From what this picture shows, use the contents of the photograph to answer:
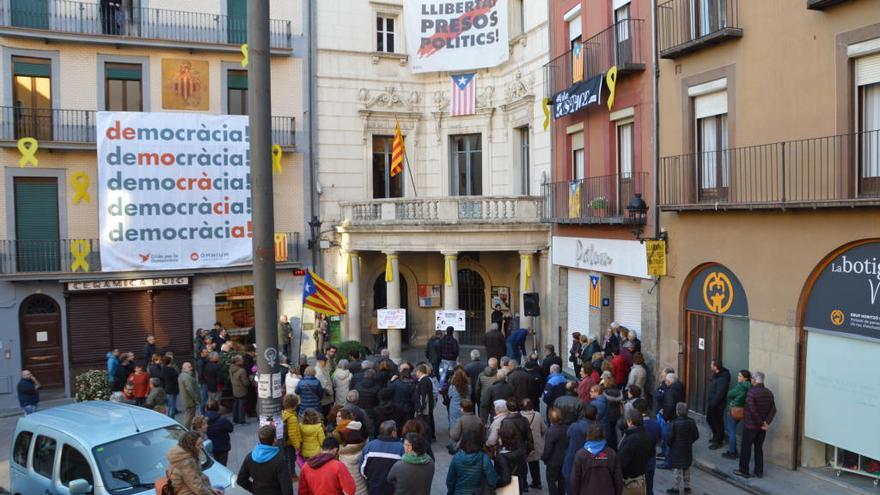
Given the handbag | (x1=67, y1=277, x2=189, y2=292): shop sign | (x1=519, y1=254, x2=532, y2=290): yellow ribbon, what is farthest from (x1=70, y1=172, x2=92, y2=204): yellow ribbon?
the handbag

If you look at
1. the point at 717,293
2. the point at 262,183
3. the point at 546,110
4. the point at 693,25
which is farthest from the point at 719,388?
the point at 546,110

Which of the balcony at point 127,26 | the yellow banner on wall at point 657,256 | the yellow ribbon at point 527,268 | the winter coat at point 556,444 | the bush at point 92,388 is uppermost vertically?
the balcony at point 127,26

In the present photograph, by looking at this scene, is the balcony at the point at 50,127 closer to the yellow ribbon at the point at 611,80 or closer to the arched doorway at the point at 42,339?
the arched doorway at the point at 42,339

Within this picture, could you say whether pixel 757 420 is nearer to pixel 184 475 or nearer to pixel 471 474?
pixel 471 474

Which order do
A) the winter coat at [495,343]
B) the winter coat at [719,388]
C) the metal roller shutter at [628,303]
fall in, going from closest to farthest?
the winter coat at [719,388] < the metal roller shutter at [628,303] < the winter coat at [495,343]

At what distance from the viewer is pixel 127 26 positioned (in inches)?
898

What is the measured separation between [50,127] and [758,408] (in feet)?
67.3

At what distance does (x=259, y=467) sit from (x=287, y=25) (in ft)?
63.9

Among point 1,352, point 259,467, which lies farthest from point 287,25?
point 259,467

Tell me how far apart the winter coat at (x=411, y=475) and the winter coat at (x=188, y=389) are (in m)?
8.29

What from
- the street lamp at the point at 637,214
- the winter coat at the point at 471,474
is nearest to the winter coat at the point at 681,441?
the winter coat at the point at 471,474

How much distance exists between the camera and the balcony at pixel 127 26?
21367 mm

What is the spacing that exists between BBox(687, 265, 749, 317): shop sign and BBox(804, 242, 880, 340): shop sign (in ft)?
5.59

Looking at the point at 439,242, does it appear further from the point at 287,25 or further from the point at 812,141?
the point at 812,141
